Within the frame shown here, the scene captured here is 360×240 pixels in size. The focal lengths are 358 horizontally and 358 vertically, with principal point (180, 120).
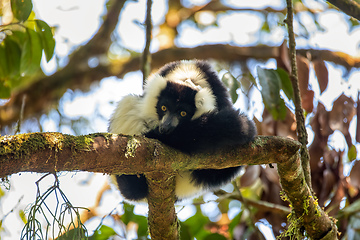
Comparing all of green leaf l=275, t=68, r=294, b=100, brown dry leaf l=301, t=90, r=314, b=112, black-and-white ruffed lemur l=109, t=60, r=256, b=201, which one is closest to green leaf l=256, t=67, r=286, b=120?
green leaf l=275, t=68, r=294, b=100

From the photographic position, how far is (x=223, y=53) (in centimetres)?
722

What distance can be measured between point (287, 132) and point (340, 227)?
148 cm

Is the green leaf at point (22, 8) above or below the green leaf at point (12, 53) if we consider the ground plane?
above

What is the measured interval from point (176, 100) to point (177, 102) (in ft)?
0.08

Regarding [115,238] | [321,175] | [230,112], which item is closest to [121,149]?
[230,112]

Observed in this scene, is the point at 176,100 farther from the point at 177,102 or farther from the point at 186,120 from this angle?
the point at 186,120

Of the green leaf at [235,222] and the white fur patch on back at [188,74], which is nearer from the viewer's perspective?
the white fur patch on back at [188,74]

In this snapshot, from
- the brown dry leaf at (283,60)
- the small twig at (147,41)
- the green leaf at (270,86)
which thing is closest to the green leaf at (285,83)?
the green leaf at (270,86)

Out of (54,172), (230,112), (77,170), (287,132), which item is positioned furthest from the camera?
(287,132)

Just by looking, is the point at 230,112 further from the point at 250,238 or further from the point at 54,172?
the point at 250,238

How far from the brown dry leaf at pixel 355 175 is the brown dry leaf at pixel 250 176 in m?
1.08

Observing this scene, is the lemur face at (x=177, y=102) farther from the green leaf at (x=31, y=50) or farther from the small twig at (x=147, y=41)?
the green leaf at (x=31, y=50)

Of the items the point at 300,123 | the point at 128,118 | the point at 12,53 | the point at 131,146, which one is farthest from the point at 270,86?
the point at 12,53

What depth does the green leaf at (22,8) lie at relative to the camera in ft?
9.59
